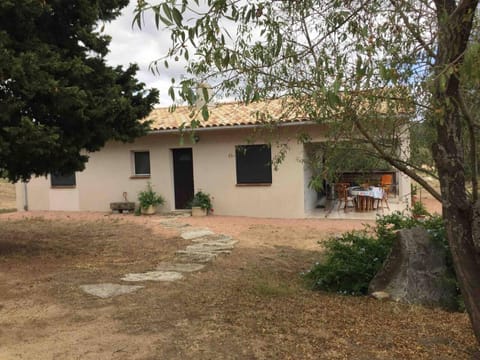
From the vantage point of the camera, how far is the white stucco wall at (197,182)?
11867 mm

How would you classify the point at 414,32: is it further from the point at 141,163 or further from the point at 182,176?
the point at 141,163

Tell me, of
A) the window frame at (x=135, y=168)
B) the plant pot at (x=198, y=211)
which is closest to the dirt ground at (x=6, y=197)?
the window frame at (x=135, y=168)

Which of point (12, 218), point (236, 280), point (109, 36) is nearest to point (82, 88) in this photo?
point (109, 36)

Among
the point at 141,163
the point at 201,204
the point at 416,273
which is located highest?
the point at 141,163

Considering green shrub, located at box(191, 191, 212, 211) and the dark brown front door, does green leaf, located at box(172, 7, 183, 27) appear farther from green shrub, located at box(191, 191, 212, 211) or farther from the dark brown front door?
the dark brown front door

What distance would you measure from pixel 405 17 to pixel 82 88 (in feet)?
15.6

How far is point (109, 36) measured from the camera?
6957 mm

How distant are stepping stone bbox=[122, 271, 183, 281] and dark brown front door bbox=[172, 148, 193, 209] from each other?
7.62 metres

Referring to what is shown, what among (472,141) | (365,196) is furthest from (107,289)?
(365,196)

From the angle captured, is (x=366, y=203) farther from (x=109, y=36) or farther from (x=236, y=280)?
(x=109, y=36)

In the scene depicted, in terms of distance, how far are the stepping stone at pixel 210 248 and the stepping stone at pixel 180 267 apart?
1.09m

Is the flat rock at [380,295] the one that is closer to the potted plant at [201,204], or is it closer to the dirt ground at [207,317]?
the dirt ground at [207,317]

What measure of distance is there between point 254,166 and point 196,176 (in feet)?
6.54

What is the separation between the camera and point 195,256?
23.3 feet
